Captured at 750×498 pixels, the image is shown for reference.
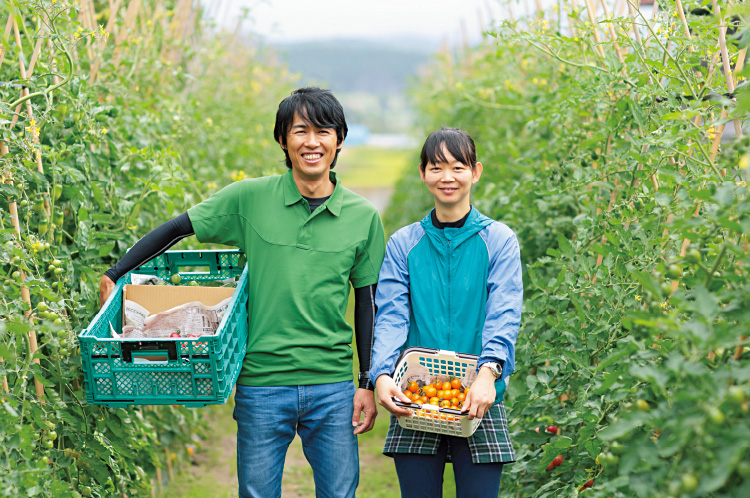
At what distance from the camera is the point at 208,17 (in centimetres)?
517

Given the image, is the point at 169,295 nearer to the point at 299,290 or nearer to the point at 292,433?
the point at 299,290

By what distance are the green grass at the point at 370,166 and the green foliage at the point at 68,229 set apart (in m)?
11.5

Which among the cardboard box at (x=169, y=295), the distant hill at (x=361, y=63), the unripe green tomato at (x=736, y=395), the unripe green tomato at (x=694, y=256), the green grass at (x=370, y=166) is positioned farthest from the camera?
the distant hill at (x=361, y=63)

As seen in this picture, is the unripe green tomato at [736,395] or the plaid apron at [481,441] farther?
the plaid apron at [481,441]

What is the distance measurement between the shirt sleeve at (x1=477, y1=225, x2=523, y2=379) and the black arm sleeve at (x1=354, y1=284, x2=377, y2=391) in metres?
0.38

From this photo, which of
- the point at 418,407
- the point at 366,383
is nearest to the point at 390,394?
the point at 418,407

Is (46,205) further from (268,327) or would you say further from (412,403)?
(412,403)

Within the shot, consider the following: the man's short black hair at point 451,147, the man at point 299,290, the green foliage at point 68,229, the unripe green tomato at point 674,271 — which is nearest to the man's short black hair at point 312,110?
the man at point 299,290

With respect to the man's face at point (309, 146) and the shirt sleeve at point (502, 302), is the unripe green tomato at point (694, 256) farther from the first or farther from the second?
the man's face at point (309, 146)

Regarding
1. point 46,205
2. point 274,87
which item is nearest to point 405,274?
point 46,205

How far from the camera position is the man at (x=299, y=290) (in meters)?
2.15

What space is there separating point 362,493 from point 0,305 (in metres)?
2.14

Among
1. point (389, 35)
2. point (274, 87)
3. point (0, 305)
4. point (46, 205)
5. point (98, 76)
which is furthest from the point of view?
point (389, 35)

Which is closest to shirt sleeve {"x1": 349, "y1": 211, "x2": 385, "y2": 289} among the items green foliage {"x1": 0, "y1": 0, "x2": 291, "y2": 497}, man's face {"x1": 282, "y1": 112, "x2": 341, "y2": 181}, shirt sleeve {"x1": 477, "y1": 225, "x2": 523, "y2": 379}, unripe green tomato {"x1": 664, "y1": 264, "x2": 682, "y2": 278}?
man's face {"x1": 282, "y1": 112, "x2": 341, "y2": 181}
